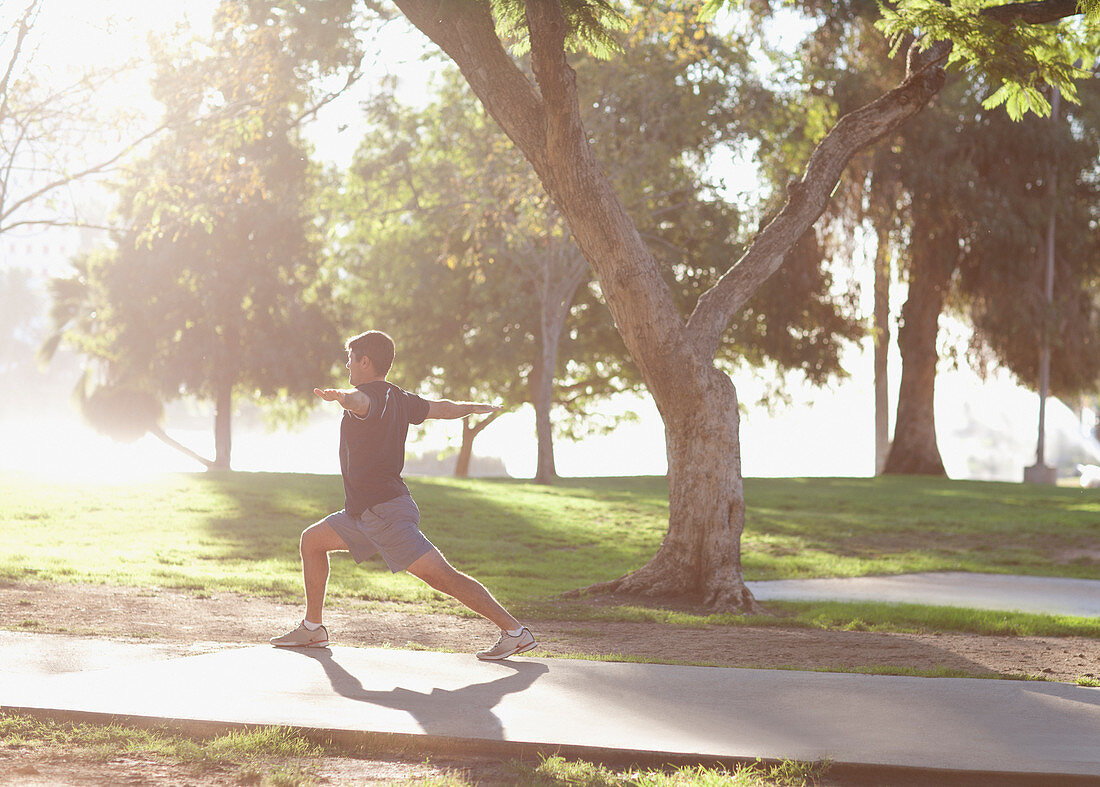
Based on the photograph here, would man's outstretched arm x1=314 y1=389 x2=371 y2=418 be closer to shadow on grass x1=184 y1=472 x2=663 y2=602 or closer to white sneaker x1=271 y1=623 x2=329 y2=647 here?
white sneaker x1=271 y1=623 x2=329 y2=647

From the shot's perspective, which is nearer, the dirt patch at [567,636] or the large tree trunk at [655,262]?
the dirt patch at [567,636]

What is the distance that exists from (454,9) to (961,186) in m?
21.4

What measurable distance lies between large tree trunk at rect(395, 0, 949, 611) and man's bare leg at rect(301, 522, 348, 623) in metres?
4.06

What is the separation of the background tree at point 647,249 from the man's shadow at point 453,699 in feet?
13.8

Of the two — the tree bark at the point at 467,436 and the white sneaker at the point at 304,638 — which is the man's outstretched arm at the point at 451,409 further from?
the tree bark at the point at 467,436

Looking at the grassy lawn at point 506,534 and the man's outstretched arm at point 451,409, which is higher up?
the man's outstretched arm at point 451,409

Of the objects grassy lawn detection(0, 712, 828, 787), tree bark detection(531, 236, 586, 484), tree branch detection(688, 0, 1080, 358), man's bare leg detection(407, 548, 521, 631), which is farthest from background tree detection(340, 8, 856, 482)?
grassy lawn detection(0, 712, 828, 787)

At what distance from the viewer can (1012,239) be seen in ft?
95.0

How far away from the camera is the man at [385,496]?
672 centimetres

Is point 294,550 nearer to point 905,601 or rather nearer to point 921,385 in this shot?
point 905,601

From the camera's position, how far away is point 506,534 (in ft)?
54.6

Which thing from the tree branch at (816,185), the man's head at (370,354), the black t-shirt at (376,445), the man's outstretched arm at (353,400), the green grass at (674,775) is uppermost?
the tree branch at (816,185)

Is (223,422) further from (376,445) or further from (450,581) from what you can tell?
(450,581)

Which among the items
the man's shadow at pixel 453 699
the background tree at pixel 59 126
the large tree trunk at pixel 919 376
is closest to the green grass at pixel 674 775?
the man's shadow at pixel 453 699
